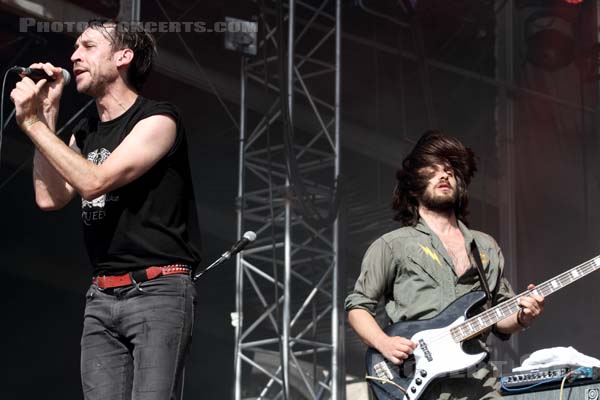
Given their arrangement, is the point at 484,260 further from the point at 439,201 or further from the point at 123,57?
the point at 123,57

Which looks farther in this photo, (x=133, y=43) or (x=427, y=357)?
(x=427, y=357)

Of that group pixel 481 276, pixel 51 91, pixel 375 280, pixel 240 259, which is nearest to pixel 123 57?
pixel 51 91

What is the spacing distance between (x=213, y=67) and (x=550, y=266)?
115 inches

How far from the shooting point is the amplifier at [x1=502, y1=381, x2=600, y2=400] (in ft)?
12.6

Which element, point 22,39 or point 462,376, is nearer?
point 462,376

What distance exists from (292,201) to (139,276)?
4540 millimetres

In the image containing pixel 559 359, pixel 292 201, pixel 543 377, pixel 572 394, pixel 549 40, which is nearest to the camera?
pixel 572 394

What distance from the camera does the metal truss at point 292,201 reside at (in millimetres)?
Result: 7168

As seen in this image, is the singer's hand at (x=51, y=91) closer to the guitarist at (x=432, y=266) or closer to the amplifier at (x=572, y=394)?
the guitarist at (x=432, y=266)

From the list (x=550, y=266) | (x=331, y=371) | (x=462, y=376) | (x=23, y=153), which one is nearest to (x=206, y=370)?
(x=331, y=371)

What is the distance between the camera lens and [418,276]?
10.9ft

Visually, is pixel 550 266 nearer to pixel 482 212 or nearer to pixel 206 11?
pixel 482 212

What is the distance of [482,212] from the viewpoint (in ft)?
24.8

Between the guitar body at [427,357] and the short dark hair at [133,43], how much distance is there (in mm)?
1178
